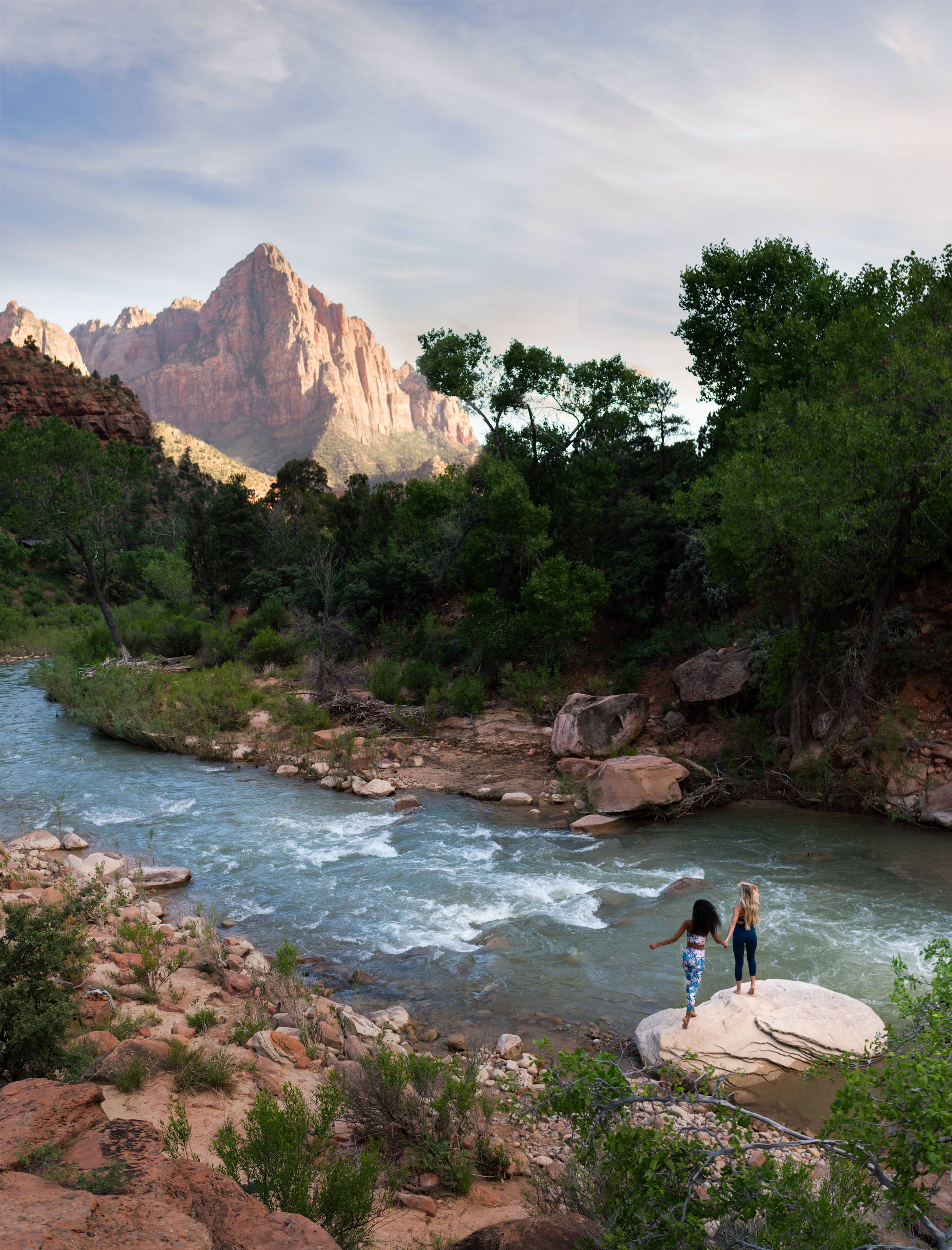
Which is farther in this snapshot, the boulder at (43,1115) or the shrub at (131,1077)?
the shrub at (131,1077)

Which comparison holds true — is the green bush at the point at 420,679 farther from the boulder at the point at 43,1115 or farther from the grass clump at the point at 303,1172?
the boulder at the point at 43,1115

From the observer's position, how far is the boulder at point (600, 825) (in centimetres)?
1301

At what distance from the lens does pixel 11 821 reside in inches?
514

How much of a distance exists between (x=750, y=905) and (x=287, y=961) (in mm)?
4515

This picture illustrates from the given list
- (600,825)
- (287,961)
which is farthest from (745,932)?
(600,825)

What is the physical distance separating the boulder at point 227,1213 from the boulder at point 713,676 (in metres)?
14.4

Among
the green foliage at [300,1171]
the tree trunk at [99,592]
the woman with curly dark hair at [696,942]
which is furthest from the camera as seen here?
the tree trunk at [99,592]

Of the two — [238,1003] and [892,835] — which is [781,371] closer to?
[892,835]

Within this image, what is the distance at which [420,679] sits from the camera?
21.4m

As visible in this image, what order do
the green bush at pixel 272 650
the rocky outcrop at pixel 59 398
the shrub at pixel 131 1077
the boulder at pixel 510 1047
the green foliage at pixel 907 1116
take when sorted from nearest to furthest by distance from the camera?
the green foliage at pixel 907 1116, the shrub at pixel 131 1077, the boulder at pixel 510 1047, the green bush at pixel 272 650, the rocky outcrop at pixel 59 398

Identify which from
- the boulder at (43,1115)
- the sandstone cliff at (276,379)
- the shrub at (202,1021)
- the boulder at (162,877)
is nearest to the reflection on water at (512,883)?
the boulder at (162,877)

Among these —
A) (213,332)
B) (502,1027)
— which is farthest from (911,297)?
(213,332)

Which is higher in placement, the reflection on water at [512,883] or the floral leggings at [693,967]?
the floral leggings at [693,967]

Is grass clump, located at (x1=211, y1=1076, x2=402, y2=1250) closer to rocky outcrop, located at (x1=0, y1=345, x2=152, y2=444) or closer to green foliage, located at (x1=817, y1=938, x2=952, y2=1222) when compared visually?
green foliage, located at (x1=817, y1=938, x2=952, y2=1222)
